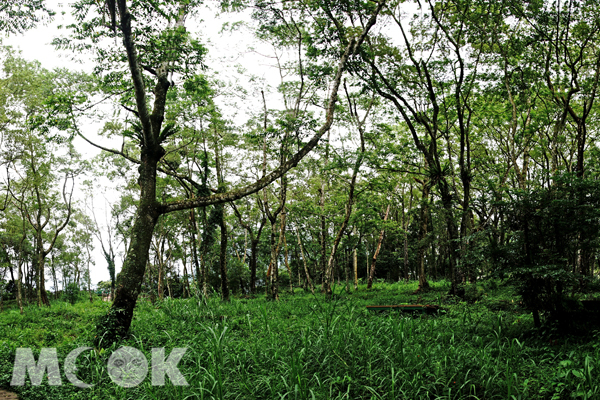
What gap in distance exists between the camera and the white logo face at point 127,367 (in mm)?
3605

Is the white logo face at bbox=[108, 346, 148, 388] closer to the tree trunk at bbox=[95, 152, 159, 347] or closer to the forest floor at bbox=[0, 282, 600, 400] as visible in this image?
the forest floor at bbox=[0, 282, 600, 400]

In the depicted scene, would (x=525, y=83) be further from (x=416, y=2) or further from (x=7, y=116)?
(x=7, y=116)

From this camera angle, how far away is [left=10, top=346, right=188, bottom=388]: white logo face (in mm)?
3580

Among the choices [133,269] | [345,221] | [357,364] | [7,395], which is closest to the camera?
[357,364]

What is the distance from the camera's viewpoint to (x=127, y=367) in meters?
3.95

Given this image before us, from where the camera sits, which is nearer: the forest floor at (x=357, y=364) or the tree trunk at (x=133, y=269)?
the forest floor at (x=357, y=364)

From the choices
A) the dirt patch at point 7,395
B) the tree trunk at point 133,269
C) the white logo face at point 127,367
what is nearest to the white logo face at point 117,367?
the white logo face at point 127,367

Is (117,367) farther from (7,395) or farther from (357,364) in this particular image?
(357,364)

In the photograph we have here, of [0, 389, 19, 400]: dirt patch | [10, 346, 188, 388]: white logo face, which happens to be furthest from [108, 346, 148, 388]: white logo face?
[0, 389, 19, 400]: dirt patch

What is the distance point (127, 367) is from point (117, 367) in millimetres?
219

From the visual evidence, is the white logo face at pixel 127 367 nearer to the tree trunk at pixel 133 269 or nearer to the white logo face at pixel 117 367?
the white logo face at pixel 117 367

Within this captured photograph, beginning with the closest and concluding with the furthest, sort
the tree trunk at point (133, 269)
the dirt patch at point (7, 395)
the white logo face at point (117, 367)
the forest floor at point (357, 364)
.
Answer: the forest floor at point (357, 364)
the white logo face at point (117, 367)
the dirt patch at point (7, 395)
the tree trunk at point (133, 269)

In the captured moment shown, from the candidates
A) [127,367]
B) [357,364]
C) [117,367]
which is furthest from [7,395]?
[357,364]

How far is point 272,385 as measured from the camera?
126 inches
